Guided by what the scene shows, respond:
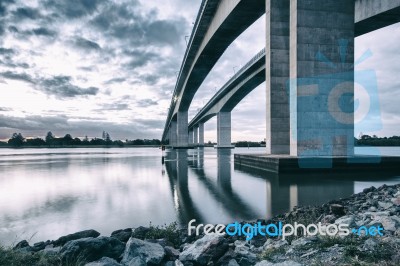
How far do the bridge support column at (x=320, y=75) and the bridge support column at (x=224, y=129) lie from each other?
61.6 m

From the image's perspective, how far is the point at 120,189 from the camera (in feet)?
41.5

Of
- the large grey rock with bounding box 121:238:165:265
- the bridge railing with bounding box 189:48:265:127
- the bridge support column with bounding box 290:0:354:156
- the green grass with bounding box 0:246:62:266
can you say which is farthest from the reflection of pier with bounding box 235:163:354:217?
the bridge railing with bounding box 189:48:265:127

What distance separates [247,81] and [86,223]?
47.0 metres

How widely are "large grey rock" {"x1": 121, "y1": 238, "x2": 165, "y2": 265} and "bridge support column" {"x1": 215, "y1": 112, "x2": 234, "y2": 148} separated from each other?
7591cm

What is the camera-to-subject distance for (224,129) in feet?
271

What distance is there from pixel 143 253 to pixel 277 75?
20.0 m

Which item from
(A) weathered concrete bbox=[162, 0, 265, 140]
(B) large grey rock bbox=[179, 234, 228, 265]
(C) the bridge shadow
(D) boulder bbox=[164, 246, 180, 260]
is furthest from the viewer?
(A) weathered concrete bbox=[162, 0, 265, 140]

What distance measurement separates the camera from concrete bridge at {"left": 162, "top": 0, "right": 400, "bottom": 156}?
684 inches

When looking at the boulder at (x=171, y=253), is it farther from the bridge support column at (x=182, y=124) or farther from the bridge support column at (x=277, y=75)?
the bridge support column at (x=182, y=124)

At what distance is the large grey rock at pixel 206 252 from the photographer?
3959 millimetres

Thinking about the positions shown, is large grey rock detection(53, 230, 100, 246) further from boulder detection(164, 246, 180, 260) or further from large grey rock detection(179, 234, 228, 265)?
large grey rock detection(179, 234, 228, 265)

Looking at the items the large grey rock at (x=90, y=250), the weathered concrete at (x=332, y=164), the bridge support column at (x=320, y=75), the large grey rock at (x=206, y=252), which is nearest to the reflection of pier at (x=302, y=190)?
the weathered concrete at (x=332, y=164)

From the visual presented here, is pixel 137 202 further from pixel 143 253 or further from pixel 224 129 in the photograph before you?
pixel 224 129

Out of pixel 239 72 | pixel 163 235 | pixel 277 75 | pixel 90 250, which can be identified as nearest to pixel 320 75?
pixel 277 75
